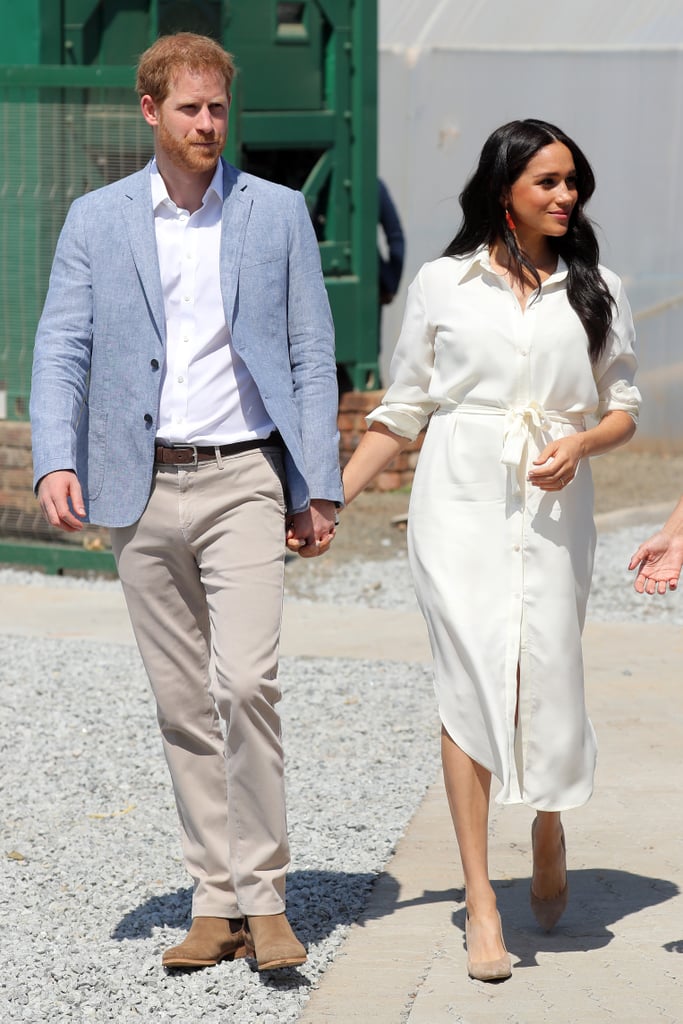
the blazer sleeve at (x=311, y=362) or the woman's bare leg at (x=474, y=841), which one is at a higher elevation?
the blazer sleeve at (x=311, y=362)

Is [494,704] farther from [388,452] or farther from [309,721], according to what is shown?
[309,721]

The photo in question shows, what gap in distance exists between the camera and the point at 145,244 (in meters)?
3.76

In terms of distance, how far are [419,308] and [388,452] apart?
36 centimetres

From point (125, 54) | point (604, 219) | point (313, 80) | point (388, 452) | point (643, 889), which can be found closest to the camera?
point (388, 452)

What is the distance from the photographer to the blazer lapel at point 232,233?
3.75 m

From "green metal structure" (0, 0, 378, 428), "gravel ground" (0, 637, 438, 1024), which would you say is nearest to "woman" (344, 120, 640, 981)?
"gravel ground" (0, 637, 438, 1024)

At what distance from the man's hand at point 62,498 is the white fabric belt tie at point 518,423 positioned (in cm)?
91

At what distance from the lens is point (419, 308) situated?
13.0ft

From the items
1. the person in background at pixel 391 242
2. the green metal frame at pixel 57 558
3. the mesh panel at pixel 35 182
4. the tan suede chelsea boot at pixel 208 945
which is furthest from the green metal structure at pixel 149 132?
the tan suede chelsea boot at pixel 208 945

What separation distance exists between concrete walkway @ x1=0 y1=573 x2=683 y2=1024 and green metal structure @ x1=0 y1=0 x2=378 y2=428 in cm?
381

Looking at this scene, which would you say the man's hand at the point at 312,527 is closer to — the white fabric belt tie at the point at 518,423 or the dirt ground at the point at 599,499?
the white fabric belt tie at the point at 518,423

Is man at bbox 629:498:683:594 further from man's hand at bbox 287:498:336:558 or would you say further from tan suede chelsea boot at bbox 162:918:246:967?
tan suede chelsea boot at bbox 162:918:246:967

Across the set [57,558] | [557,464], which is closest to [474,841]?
[557,464]

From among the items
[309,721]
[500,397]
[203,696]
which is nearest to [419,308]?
[500,397]
